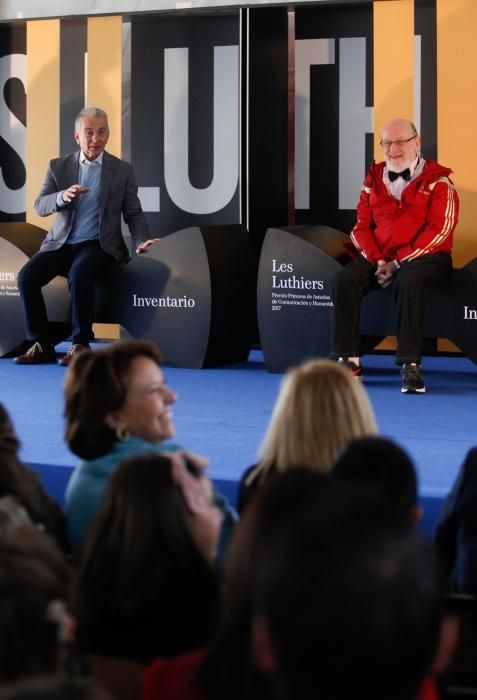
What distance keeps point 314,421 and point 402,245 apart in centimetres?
382

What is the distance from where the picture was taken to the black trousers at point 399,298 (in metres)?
5.79

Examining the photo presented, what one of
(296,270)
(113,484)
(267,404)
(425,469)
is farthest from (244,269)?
(113,484)

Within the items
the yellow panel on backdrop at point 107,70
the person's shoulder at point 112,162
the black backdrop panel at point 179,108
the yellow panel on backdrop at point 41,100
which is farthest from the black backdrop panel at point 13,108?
the person's shoulder at point 112,162

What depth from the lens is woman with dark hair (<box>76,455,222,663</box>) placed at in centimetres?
159

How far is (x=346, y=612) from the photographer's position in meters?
0.92

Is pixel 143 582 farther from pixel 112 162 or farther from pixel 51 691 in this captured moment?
pixel 112 162

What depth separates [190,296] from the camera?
6.68 metres

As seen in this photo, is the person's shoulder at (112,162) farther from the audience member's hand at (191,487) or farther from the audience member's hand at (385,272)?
the audience member's hand at (191,487)

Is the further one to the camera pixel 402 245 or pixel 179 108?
pixel 179 108

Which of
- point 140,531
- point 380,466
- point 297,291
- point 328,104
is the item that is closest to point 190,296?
point 297,291

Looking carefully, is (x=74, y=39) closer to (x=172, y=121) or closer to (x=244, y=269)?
(x=172, y=121)

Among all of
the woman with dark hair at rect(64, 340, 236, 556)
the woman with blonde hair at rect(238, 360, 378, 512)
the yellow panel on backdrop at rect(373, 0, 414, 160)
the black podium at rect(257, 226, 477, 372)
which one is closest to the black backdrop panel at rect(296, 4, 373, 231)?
the yellow panel on backdrop at rect(373, 0, 414, 160)

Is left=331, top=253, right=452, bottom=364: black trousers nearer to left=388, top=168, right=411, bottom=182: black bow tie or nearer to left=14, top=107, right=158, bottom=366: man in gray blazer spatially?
left=388, top=168, right=411, bottom=182: black bow tie

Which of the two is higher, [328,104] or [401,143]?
[328,104]
